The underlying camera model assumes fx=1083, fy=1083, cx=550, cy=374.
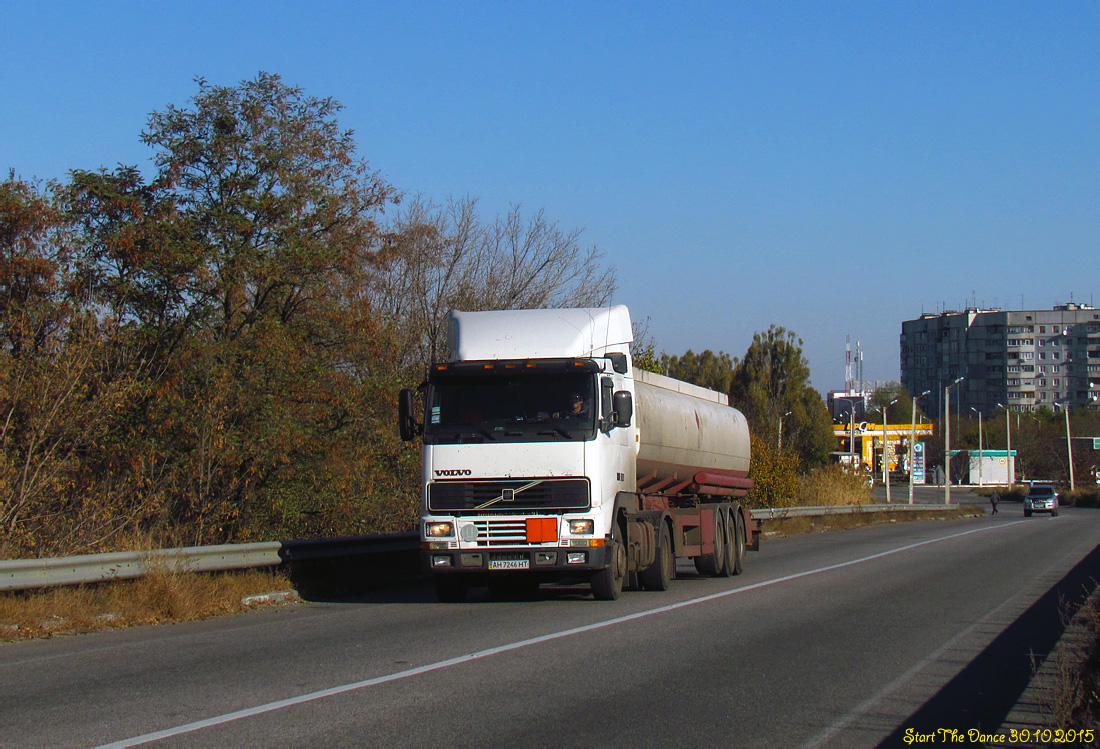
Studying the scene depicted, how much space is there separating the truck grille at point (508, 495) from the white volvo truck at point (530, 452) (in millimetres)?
12

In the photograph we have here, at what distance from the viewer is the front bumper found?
1251 cm

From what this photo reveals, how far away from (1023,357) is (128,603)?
584 feet

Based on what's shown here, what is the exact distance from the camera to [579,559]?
1252 cm

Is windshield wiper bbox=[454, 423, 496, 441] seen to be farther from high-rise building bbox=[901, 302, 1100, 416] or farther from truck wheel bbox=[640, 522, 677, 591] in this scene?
high-rise building bbox=[901, 302, 1100, 416]

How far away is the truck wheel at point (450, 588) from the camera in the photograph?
1355 centimetres

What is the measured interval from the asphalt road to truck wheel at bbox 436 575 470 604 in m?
0.30

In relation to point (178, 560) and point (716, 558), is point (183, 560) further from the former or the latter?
point (716, 558)

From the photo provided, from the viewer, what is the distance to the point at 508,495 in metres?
12.6

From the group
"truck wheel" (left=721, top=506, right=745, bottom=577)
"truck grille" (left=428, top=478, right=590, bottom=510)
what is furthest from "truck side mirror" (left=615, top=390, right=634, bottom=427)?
"truck wheel" (left=721, top=506, right=745, bottom=577)

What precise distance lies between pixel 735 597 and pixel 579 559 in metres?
2.60

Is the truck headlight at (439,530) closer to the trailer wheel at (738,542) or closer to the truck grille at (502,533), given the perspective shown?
the truck grille at (502,533)

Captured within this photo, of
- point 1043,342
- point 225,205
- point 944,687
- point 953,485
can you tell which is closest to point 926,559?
point 944,687

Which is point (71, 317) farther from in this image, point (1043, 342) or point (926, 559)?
point (1043, 342)

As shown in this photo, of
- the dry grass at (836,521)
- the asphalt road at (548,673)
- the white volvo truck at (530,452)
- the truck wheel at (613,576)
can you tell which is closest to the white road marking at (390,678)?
the asphalt road at (548,673)
